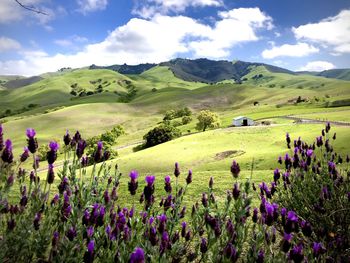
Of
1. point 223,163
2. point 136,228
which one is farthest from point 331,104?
point 136,228

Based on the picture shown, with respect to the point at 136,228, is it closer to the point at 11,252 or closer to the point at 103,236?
the point at 103,236

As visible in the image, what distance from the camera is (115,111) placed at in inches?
5477

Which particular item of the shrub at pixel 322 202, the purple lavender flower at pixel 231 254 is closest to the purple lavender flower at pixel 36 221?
the purple lavender flower at pixel 231 254

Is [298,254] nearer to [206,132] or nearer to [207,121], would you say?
[206,132]

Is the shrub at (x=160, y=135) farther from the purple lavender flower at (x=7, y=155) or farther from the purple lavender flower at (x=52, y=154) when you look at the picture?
the purple lavender flower at (x=7, y=155)

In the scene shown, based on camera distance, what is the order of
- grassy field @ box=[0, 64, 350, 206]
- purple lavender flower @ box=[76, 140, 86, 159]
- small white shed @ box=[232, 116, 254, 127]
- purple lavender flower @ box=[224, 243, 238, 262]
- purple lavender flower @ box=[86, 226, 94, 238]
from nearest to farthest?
1. purple lavender flower @ box=[224, 243, 238, 262]
2. purple lavender flower @ box=[86, 226, 94, 238]
3. purple lavender flower @ box=[76, 140, 86, 159]
4. grassy field @ box=[0, 64, 350, 206]
5. small white shed @ box=[232, 116, 254, 127]

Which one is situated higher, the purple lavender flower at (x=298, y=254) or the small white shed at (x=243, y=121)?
the purple lavender flower at (x=298, y=254)

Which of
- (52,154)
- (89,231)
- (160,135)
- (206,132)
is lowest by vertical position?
(160,135)

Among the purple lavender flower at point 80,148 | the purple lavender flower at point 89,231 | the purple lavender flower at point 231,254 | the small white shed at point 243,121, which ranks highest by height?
the purple lavender flower at point 80,148

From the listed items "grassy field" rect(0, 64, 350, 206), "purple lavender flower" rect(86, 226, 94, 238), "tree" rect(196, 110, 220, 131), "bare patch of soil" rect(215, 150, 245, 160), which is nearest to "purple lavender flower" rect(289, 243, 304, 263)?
"purple lavender flower" rect(86, 226, 94, 238)

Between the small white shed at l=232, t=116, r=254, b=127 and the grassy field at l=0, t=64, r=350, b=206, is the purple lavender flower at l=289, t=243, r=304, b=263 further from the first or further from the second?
the small white shed at l=232, t=116, r=254, b=127

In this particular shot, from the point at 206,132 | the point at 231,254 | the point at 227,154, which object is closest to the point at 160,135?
the point at 206,132

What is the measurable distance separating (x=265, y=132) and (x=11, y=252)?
56.0 m

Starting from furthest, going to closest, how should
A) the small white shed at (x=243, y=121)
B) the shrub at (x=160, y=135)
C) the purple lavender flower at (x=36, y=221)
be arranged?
the small white shed at (x=243, y=121), the shrub at (x=160, y=135), the purple lavender flower at (x=36, y=221)
